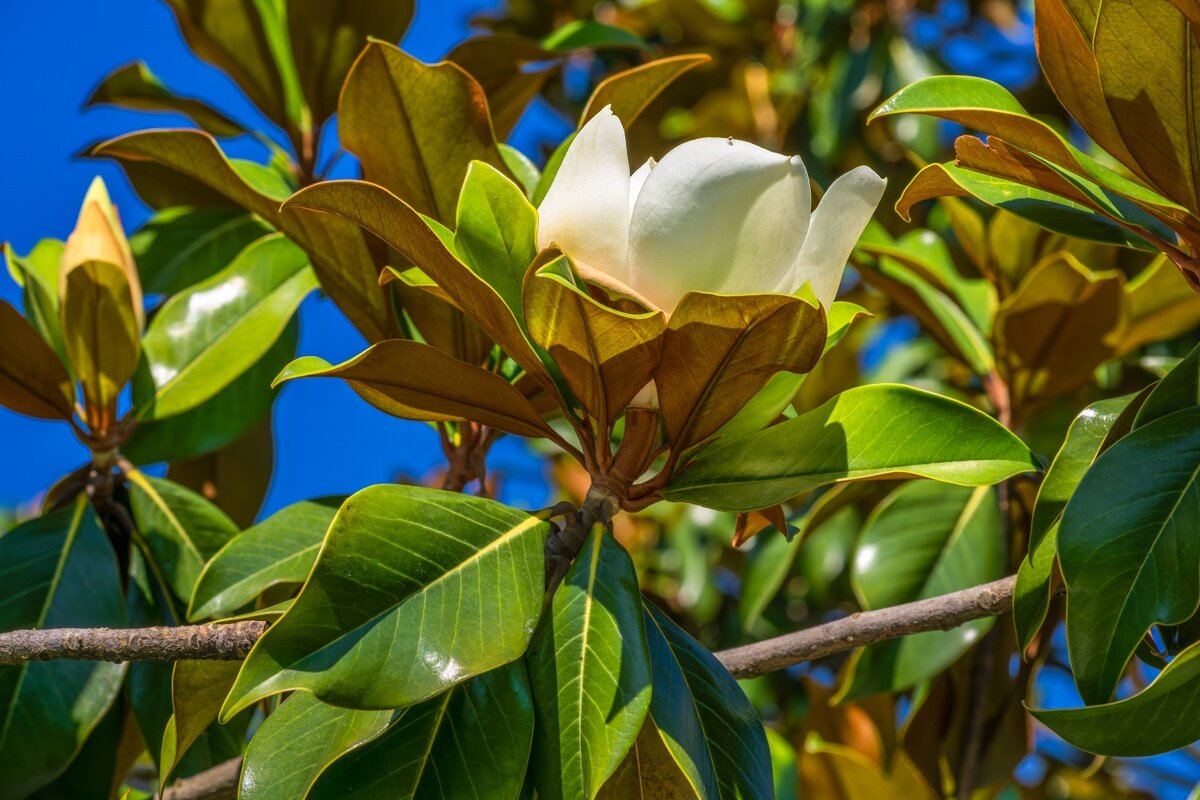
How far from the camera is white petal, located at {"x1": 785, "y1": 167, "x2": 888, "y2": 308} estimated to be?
79 cm

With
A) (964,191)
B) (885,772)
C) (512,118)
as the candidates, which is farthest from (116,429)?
(885,772)

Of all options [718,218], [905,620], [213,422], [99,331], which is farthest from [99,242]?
[905,620]

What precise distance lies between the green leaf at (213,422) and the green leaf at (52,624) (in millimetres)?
188

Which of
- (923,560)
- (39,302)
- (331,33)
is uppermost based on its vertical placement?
(331,33)

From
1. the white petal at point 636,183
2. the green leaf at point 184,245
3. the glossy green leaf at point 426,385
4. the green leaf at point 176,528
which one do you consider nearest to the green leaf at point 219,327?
the green leaf at point 176,528

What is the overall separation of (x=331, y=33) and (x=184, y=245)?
0.37 m

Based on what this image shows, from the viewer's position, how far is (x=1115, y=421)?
0.90m

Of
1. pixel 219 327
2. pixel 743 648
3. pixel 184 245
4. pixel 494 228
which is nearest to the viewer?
pixel 494 228

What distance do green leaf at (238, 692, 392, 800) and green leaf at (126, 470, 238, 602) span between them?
1.50 feet

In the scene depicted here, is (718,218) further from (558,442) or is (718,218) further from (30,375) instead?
(30,375)

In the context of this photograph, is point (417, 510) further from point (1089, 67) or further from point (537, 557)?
point (1089, 67)

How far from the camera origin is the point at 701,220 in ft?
2.48

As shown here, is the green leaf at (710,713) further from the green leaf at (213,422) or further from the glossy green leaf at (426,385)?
the green leaf at (213,422)

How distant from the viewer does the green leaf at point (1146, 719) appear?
731 millimetres
